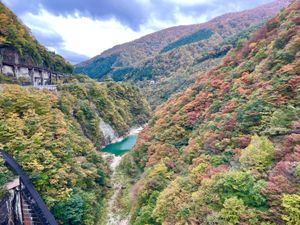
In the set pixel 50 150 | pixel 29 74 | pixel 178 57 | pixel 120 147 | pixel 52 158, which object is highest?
pixel 178 57

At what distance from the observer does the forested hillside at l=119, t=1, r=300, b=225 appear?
10828 mm

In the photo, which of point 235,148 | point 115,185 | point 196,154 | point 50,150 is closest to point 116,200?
point 115,185

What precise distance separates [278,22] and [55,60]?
143 ft

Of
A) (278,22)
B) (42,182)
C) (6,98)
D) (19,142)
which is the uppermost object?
(278,22)

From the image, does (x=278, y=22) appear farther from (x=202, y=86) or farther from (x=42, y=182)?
(x=42, y=182)

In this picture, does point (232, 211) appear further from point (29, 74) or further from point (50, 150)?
A: point (29, 74)

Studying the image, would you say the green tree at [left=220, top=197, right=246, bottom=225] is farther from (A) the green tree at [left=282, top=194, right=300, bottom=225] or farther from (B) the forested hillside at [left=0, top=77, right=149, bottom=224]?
(B) the forested hillside at [left=0, top=77, right=149, bottom=224]

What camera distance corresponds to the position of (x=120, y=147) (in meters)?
49.2

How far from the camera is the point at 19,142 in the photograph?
18984 millimetres

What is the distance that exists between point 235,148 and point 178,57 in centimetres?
9768

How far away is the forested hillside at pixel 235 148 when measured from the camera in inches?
426

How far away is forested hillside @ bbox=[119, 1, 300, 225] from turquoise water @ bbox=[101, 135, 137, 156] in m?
18.2

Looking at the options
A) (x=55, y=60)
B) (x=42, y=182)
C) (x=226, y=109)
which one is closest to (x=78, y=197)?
(x=42, y=182)

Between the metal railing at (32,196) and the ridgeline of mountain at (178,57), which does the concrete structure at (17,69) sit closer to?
the metal railing at (32,196)
